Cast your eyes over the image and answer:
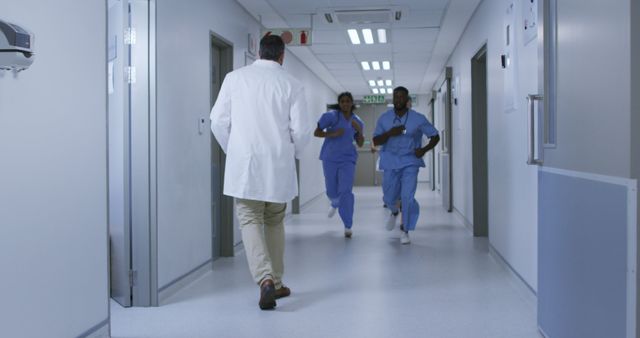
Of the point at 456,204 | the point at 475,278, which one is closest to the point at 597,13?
the point at 475,278

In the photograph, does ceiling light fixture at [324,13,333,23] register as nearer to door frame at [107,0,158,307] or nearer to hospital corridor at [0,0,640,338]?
hospital corridor at [0,0,640,338]

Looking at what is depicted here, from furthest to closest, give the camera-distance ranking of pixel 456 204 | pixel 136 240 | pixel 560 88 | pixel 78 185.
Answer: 1. pixel 456 204
2. pixel 136 240
3. pixel 78 185
4. pixel 560 88

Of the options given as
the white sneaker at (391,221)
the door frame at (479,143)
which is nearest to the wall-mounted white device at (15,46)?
the white sneaker at (391,221)

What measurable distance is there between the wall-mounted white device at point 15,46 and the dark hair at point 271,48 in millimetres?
1668

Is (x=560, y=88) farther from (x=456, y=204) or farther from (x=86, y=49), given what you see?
(x=456, y=204)

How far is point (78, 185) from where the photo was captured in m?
2.62

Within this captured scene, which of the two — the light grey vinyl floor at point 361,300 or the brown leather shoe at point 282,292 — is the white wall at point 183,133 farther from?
the brown leather shoe at point 282,292

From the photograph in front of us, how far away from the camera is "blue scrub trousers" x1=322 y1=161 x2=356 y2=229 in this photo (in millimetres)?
6371

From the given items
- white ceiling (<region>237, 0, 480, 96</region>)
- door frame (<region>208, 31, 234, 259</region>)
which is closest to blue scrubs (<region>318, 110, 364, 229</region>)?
white ceiling (<region>237, 0, 480, 96</region>)

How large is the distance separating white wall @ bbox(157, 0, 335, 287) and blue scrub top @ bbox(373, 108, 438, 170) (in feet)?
5.48

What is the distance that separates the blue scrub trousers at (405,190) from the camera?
5.77m

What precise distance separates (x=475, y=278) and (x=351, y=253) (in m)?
1.33

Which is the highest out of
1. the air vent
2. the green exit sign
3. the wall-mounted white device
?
the green exit sign

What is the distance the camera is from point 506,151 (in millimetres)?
4469
